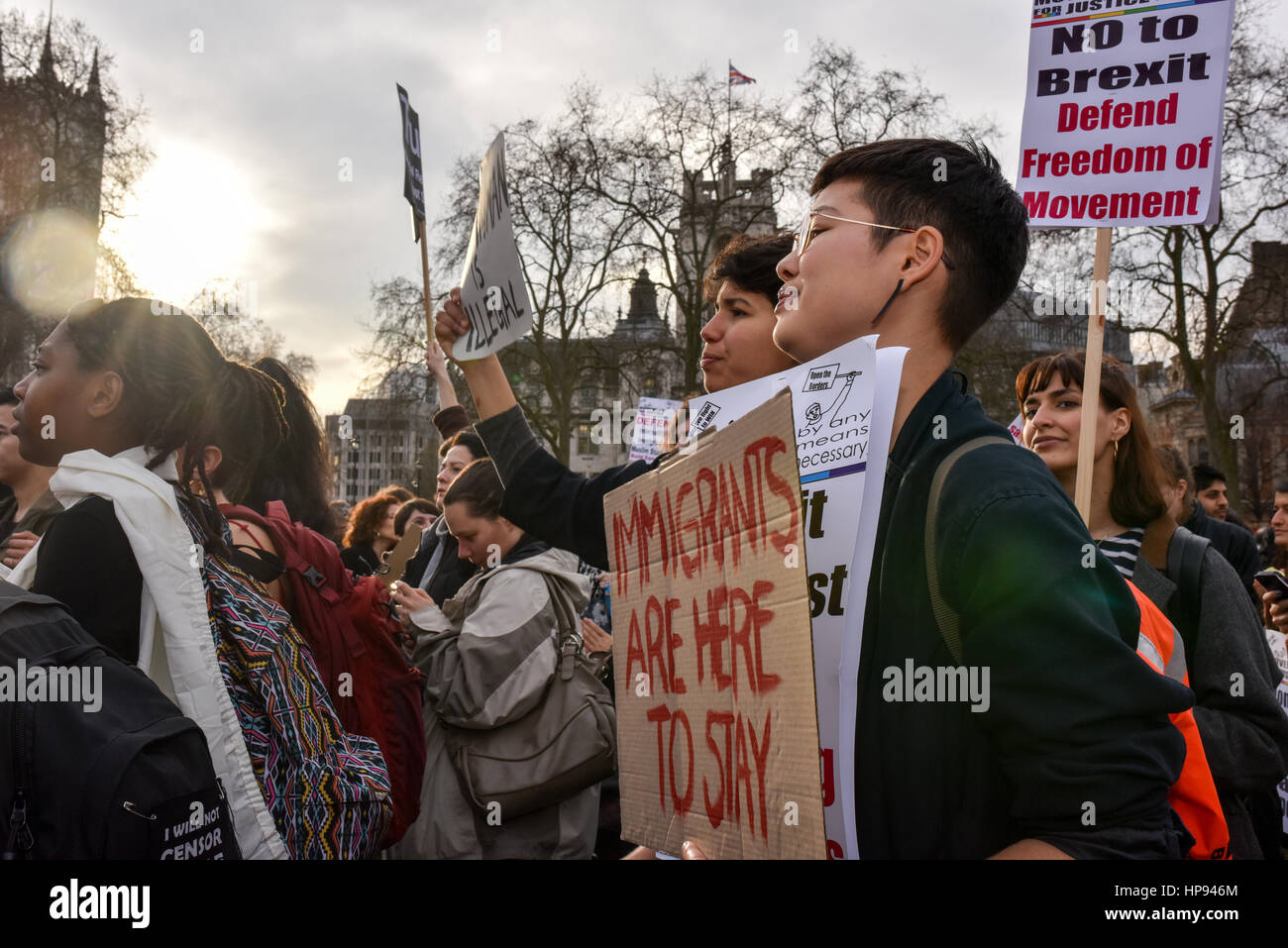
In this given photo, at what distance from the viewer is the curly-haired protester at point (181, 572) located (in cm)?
Result: 205

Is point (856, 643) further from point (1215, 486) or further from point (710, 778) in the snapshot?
point (1215, 486)

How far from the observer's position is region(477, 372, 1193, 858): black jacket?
1.29 m

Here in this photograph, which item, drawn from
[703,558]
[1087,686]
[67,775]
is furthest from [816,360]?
[67,775]

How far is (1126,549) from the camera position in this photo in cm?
317

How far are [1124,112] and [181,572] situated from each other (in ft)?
10.8

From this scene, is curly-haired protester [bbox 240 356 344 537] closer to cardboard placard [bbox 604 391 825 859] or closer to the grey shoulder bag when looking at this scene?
the grey shoulder bag

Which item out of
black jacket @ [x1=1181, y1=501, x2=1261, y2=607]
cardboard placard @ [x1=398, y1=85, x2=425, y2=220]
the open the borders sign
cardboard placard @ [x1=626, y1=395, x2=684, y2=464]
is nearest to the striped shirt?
the open the borders sign

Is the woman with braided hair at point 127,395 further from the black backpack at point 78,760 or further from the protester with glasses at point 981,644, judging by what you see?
the protester with glasses at point 981,644

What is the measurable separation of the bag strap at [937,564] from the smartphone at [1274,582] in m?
2.52

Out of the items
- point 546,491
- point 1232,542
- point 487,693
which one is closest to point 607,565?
point 546,491

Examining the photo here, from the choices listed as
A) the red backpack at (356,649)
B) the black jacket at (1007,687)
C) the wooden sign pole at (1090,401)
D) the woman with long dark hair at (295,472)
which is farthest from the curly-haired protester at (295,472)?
the black jacket at (1007,687)

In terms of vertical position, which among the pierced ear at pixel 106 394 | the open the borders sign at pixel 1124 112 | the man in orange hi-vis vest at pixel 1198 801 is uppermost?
the open the borders sign at pixel 1124 112

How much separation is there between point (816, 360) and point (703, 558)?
0.35 meters

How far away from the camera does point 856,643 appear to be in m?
1.46
